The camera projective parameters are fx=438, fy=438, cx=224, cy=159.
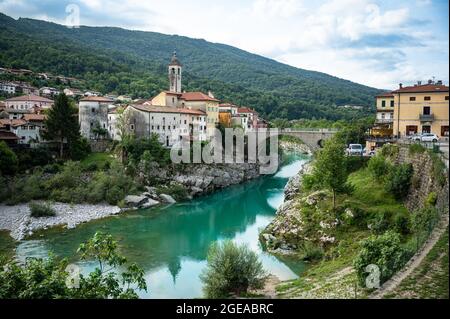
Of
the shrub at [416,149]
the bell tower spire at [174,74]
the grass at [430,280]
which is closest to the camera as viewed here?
the grass at [430,280]

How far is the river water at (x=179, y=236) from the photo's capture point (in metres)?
17.1

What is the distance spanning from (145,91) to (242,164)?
33335 millimetres

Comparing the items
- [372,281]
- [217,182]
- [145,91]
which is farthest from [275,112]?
[372,281]

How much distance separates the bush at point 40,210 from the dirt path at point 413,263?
22393 mm

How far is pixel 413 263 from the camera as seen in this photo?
10312mm

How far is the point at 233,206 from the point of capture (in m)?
33.5

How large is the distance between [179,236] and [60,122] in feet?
57.0

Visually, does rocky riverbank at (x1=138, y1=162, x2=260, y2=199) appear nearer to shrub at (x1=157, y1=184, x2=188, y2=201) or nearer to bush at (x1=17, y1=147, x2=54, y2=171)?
shrub at (x1=157, y1=184, x2=188, y2=201)

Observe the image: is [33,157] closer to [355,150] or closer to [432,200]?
[355,150]

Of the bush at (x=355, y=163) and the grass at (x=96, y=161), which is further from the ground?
the bush at (x=355, y=163)

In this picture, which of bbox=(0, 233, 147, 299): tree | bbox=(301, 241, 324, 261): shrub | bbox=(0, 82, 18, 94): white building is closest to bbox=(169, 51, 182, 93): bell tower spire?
bbox=(0, 82, 18, 94): white building

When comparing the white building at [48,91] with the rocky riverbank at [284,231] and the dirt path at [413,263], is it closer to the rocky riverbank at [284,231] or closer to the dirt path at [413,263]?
the rocky riverbank at [284,231]

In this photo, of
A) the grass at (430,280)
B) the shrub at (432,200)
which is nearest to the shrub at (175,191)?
the shrub at (432,200)

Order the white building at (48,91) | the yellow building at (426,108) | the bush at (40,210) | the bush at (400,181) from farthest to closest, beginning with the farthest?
the white building at (48,91), the bush at (40,210), the yellow building at (426,108), the bush at (400,181)
